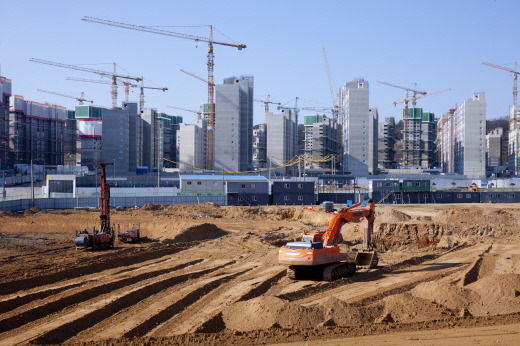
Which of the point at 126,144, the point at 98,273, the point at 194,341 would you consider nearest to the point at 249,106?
the point at 126,144

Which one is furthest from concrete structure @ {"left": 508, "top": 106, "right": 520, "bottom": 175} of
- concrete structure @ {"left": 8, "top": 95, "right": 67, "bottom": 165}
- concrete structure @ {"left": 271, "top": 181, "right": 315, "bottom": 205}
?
concrete structure @ {"left": 8, "top": 95, "right": 67, "bottom": 165}

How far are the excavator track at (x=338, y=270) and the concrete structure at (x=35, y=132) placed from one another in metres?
94.5

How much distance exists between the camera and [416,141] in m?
135

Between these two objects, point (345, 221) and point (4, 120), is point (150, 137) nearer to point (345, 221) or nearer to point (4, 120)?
point (4, 120)

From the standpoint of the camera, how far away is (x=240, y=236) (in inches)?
1257

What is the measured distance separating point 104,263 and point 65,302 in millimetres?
7206

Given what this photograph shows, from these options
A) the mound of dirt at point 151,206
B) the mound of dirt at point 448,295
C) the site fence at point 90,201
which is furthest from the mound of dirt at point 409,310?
the site fence at point 90,201

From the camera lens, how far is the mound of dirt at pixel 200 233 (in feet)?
104

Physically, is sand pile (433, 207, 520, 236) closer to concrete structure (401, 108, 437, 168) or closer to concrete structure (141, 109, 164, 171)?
concrete structure (141, 109, 164, 171)

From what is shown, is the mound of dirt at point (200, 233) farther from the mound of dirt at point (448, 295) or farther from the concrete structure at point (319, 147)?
the concrete structure at point (319, 147)

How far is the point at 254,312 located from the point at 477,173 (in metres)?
118

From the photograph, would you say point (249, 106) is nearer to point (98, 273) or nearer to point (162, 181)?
point (162, 181)

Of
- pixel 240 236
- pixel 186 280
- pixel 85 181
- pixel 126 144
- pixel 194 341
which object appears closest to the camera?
pixel 194 341

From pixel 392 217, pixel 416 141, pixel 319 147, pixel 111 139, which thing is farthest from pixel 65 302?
pixel 416 141
